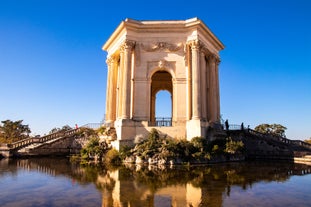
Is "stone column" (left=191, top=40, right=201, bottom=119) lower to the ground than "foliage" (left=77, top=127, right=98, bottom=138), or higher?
higher

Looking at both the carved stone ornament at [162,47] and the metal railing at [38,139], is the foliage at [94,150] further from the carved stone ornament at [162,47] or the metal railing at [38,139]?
the carved stone ornament at [162,47]

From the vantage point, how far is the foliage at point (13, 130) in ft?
143

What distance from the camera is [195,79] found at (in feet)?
86.9

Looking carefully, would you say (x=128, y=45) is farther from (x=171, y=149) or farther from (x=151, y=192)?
(x=151, y=192)

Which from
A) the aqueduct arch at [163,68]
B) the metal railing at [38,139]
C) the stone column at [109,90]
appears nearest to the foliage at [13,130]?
the metal railing at [38,139]

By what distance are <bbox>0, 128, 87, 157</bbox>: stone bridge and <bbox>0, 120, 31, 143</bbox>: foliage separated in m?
14.4

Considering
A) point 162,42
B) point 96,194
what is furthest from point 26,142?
point 96,194

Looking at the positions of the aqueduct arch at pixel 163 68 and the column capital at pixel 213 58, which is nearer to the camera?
the aqueduct arch at pixel 163 68

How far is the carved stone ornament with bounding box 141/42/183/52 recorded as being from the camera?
2805 centimetres

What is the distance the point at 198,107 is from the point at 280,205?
56.4ft

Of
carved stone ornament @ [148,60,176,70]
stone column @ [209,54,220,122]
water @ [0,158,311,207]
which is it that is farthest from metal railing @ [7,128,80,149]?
stone column @ [209,54,220,122]

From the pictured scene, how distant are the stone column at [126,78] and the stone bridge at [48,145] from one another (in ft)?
29.1

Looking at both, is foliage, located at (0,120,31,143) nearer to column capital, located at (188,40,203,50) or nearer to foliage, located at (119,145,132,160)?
foliage, located at (119,145,132,160)

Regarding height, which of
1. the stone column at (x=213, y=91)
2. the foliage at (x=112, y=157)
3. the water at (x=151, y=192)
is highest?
the stone column at (x=213, y=91)
